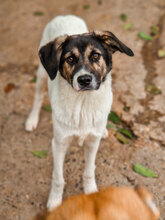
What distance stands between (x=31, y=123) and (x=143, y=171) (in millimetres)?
2092

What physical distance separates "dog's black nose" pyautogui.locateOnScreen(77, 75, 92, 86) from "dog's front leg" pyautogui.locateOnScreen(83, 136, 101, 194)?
851mm

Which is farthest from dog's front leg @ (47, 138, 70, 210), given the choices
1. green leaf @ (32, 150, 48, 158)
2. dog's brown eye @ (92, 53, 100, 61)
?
dog's brown eye @ (92, 53, 100, 61)

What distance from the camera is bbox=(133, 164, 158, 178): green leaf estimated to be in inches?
174

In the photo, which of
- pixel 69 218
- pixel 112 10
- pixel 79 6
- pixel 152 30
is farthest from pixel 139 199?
pixel 79 6

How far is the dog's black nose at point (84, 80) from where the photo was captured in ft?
10.6

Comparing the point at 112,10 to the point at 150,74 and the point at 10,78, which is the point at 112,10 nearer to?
the point at 150,74

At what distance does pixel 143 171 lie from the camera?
4.47 m

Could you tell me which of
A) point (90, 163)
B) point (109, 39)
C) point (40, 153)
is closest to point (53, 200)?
point (90, 163)

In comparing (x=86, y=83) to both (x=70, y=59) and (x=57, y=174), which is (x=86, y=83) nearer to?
(x=70, y=59)

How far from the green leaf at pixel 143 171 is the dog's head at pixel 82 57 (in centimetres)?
166

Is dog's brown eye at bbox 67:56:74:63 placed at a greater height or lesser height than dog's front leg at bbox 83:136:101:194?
greater

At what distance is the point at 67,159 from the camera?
4.73 meters

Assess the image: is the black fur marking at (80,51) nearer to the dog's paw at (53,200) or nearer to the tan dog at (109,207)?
the tan dog at (109,207)

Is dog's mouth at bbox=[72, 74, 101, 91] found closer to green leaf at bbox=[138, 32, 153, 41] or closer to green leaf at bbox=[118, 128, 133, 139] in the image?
green leaf at bbox=[118, 128, 133, 139]
